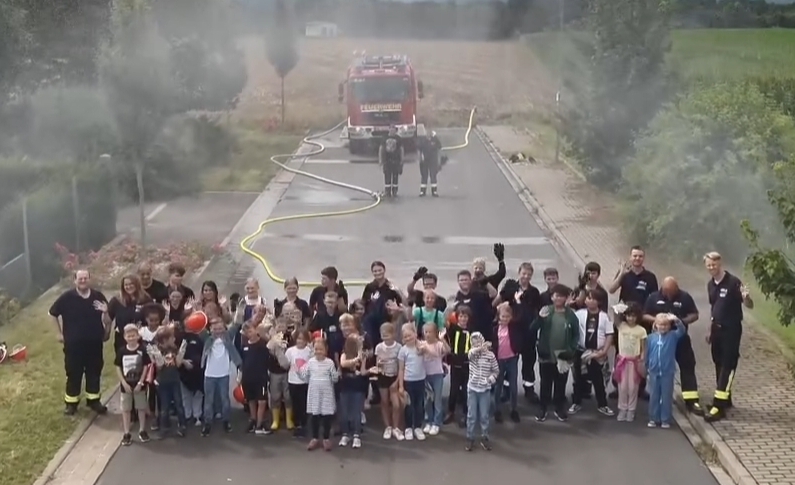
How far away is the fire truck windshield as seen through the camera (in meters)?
25.8

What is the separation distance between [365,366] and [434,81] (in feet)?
62.1

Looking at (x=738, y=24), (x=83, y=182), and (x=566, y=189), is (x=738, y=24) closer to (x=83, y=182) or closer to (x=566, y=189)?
(x=566, y=189)

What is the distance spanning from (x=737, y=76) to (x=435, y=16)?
21.4ft

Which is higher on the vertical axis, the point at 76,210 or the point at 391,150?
the point at 391,150

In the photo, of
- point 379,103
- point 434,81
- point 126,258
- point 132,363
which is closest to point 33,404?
point 132,363

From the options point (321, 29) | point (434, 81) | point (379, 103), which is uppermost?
point (321, 29)

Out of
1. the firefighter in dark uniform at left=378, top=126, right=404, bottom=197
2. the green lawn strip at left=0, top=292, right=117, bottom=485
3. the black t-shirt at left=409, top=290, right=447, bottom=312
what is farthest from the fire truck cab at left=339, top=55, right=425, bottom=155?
the black t-shirt at left=409, top=290, right=447, bottom=312

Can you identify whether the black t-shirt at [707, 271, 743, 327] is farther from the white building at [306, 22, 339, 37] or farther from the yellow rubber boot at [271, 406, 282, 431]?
the white building at [306, 22, 339, 37]

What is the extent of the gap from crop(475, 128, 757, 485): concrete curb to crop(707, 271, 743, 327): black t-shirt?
0.89 m

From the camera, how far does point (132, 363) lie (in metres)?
8.05

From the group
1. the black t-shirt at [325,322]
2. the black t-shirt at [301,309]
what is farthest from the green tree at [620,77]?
the black t-shirt at [325,322]

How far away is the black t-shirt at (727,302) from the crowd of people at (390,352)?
0.05 ft

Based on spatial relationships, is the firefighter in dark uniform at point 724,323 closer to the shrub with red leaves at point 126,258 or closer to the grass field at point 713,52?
the shrub with red leaves at point 126,258

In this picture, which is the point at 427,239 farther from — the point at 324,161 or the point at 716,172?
the point at 324,161
